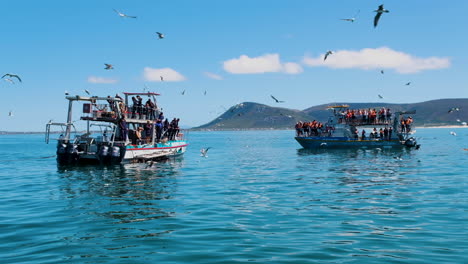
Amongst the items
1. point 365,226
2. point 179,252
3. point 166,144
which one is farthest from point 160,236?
point 166,144

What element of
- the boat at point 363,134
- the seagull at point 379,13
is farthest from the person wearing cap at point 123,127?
the boat at point 363,134

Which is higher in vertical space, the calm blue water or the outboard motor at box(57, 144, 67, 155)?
the outboard motor at box(57, 144, 67, 155)

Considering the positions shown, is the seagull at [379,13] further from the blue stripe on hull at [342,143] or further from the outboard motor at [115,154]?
the blue stripe on hull at [342,143]

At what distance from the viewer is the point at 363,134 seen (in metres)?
60.4

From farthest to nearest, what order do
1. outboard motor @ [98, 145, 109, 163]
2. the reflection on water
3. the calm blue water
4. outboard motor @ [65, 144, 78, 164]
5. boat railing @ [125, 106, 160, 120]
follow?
1. boat railing @ [125, 106, 160, 120]
2. outboard motor @ [65, 144, 78, 164]
3. outboard motor @ [98, 145, 109, 163]
4. the reflection on water
5. the calm blue water

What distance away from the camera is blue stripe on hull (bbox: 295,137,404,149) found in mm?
58250

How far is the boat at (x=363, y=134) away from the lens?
5791cm

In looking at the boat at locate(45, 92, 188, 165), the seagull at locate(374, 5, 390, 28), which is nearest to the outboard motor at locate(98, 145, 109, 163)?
the boat at locate(45, 92, 188, 165)

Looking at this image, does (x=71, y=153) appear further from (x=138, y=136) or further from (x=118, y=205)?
(x=118, y=205)

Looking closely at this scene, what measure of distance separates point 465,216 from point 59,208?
625 inches

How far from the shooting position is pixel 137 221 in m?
14.4

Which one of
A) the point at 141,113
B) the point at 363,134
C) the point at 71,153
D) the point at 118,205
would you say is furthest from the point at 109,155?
the point at 363,134

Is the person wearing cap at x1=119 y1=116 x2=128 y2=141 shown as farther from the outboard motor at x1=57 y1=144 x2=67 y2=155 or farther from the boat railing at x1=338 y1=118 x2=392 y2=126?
the boat railing at x1=338 y1=118 x2=392 y2=126

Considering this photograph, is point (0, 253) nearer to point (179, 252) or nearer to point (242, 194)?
point (179, 252)
